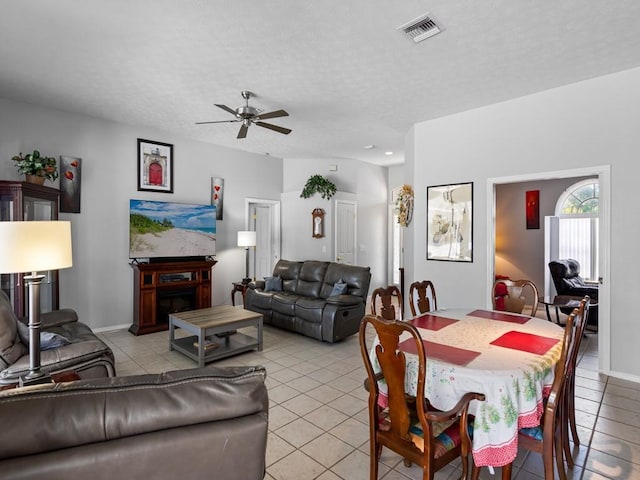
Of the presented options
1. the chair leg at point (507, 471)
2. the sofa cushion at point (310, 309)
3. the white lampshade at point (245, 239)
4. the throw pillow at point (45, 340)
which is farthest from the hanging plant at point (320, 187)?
the chair leg at point (507, 471)

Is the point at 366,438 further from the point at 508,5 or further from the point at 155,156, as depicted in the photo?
the point at 155,156

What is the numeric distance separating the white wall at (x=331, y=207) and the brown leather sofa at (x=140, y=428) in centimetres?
581

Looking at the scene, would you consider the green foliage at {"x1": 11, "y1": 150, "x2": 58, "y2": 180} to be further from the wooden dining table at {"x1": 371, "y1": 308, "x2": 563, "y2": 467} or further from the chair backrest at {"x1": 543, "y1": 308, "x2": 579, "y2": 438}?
the chair backrest at {"x1": 543, "y1": 308, "x2": 579, "y2": 438}

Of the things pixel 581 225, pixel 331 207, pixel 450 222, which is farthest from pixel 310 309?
pixel 581 225

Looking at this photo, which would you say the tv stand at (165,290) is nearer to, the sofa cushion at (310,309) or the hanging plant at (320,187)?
the sofa cushion at (310,309)

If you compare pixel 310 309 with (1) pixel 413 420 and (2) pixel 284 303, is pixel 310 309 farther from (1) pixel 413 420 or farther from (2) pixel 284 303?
(1) pixel 413 420

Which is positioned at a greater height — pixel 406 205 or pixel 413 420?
pixel 406 205

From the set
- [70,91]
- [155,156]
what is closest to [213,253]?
[155,156]

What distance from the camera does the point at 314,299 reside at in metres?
4.97

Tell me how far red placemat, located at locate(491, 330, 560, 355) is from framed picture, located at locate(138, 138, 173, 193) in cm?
516

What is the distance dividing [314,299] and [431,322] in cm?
256

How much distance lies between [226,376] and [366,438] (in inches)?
66.3

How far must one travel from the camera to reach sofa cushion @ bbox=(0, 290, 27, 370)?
2256 millimetres

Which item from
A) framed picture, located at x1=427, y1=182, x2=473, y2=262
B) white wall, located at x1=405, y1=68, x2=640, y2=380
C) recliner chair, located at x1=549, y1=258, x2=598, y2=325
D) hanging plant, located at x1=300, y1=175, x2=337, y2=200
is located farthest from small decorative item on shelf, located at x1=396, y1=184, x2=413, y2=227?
recliner chair, located at x1=549, y1=258, x2=598, y2=325
